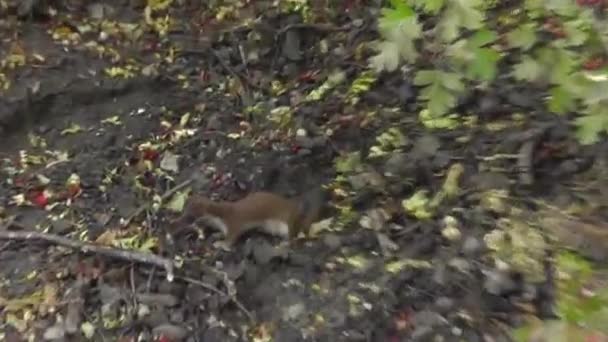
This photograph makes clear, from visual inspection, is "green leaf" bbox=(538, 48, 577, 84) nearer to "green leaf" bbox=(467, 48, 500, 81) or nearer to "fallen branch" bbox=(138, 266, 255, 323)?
"green leaf" bbox=(467, 48, 500, 81)

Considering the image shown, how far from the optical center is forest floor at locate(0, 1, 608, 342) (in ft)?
6.02

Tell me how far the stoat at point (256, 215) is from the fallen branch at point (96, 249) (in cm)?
13

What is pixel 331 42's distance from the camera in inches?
97.6

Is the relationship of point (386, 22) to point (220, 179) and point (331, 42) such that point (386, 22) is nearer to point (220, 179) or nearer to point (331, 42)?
point (220, 179)

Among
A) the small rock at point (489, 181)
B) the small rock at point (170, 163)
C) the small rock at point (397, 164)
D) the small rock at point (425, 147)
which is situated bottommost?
the small rock at point (170, 163)

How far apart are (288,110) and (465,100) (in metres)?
0.42

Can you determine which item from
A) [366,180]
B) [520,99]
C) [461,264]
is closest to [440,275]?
[461,264]

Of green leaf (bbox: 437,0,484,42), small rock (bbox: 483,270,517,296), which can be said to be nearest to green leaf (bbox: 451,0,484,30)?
green leaf (bbox: 437,0,484,42)

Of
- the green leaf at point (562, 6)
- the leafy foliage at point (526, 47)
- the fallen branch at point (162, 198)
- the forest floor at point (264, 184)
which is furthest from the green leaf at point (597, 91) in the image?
the fallen branch at point (162, 198)

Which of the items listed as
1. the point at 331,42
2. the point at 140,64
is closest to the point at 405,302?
the point at 331,42

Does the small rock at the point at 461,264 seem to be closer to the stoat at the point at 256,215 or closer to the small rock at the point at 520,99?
the stoat at the point at 256,215

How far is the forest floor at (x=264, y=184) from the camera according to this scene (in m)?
1.83

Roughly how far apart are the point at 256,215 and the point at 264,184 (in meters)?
0.16

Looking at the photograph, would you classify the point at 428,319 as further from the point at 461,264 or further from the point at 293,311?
the point at 293,311
